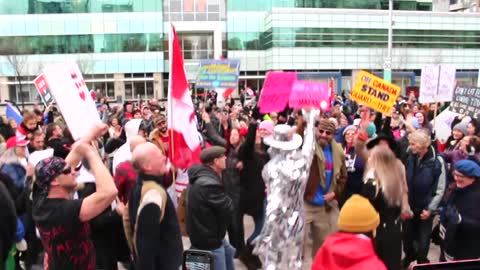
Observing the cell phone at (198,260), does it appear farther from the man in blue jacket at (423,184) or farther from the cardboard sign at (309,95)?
the man in blue jacket at (423,184)

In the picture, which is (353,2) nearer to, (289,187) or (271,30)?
(271,30)

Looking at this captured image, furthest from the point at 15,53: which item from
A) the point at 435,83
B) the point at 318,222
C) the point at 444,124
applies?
the point at 318,222

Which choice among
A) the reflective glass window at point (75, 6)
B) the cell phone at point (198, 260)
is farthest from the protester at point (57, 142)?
the reflective glass window at point (75, 6)

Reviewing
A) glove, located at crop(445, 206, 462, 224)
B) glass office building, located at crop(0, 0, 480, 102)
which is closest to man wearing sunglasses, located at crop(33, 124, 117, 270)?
glove, located at crop(445, 206, 462, 224)

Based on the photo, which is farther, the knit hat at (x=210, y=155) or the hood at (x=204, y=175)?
the knit hat at (x=210, y=155)

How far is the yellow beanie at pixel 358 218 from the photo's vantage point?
2836 mm

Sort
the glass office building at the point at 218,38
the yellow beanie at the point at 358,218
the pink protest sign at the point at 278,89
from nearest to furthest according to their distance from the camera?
the yellow beanie at the point at 358,218 → the pink protest sign at the point at 278,89 → the glass office building at the point at 218,38

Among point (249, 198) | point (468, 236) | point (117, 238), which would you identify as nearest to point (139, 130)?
point (249, 198)

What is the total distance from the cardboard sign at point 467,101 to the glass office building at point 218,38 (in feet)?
137

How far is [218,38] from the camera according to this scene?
2137 inches

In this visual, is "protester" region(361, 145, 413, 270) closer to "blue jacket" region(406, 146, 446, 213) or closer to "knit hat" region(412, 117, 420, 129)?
"blue jacket" region(406, 146, 446, 213)

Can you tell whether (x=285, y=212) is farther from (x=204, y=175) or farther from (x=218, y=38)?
(x=218, y=38)

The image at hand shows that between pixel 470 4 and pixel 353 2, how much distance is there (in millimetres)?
24757

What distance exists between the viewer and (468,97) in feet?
30.5
